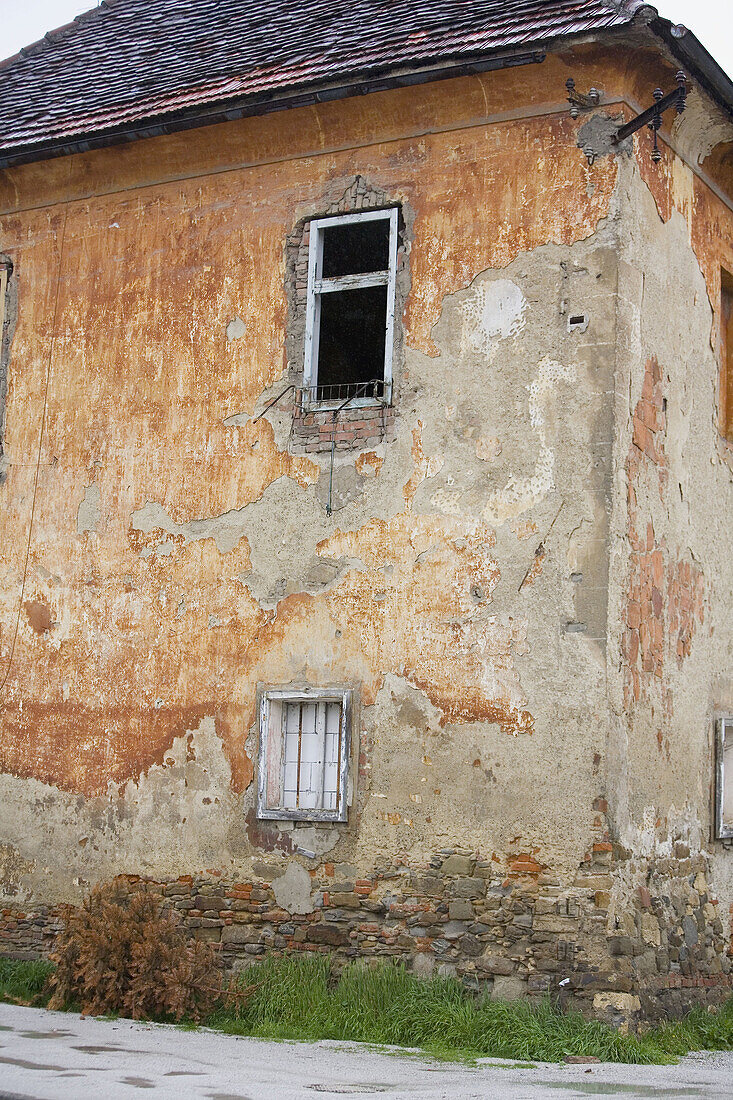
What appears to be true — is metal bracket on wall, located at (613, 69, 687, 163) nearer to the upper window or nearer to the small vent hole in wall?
the small vent hole in wall

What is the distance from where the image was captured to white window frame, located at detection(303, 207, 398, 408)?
9914 mm

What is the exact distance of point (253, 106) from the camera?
1021 cm

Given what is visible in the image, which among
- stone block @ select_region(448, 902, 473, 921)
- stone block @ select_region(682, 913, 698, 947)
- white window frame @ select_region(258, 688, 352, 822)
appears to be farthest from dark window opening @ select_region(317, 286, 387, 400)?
stone block @ select_region(682, 913, 698, 947)

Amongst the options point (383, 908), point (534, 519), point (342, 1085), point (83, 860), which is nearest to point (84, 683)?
point (83, 860)

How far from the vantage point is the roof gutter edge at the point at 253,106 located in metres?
9.31

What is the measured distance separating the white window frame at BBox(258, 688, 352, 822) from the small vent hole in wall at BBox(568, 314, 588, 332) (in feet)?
9.59

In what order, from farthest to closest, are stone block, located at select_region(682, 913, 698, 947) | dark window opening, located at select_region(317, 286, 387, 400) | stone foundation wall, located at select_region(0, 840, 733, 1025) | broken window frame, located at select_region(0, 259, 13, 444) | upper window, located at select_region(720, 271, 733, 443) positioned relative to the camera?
broken window frame, located at select_region(0, 259, 13, 444), upper window, located at select_region(720, 271, 733, 443), dark window opening, located at select_region(317, 286, 387, 400), stone block, located at select_region(682, 913, 698, 947), stone foundation wall, located at select_region(0, 840, 733, 1025)

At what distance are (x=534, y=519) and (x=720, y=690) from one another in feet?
8.14

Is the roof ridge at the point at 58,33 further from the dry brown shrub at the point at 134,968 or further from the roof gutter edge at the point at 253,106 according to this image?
the dry brown shrub at the point at 134,968

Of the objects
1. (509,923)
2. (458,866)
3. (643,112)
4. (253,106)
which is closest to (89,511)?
(253,106)

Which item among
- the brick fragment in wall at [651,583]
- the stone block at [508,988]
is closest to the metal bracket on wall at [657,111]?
the brick fragment in wall at [651,583]

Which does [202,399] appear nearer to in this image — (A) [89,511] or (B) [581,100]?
(A) [89,511]

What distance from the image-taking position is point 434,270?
9.84 meters

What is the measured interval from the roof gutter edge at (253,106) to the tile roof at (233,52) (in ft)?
0.09
